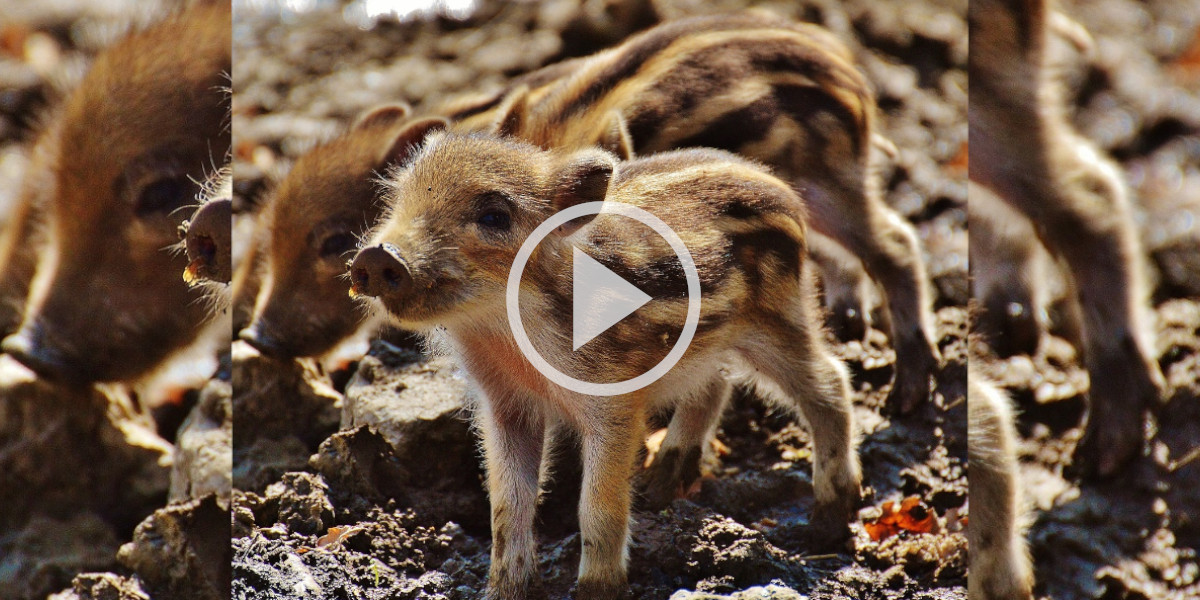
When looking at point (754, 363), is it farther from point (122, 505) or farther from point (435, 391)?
point (122, 505)

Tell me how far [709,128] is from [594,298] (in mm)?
588

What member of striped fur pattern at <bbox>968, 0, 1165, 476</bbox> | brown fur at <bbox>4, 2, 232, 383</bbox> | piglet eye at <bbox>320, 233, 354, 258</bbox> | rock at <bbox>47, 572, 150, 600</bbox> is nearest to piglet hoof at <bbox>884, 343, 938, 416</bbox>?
striped fur pattern at <bbox>968, 0, 1165, 476</bbox>

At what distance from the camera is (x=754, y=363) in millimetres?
2037

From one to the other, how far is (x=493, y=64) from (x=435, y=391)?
2.49 ft

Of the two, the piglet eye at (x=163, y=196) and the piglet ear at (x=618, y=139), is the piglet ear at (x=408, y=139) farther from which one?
the piglet eye at (x=163, y=196)

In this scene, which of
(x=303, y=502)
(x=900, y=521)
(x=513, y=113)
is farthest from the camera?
(x=303, y=502)

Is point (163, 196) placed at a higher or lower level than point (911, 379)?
higher

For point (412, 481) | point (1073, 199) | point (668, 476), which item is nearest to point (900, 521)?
point (668, 476)

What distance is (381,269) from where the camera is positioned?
5.66 ft

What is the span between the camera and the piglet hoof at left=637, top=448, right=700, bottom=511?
1966 millimetres

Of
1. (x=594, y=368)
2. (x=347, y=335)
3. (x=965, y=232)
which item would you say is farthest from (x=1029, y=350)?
(x=347, y=335)

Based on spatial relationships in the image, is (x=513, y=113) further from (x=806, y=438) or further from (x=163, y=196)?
(x=163, y=196)

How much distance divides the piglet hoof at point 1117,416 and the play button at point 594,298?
0.90 metres

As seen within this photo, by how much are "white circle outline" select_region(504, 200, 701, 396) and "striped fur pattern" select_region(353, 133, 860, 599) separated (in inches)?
0.5
